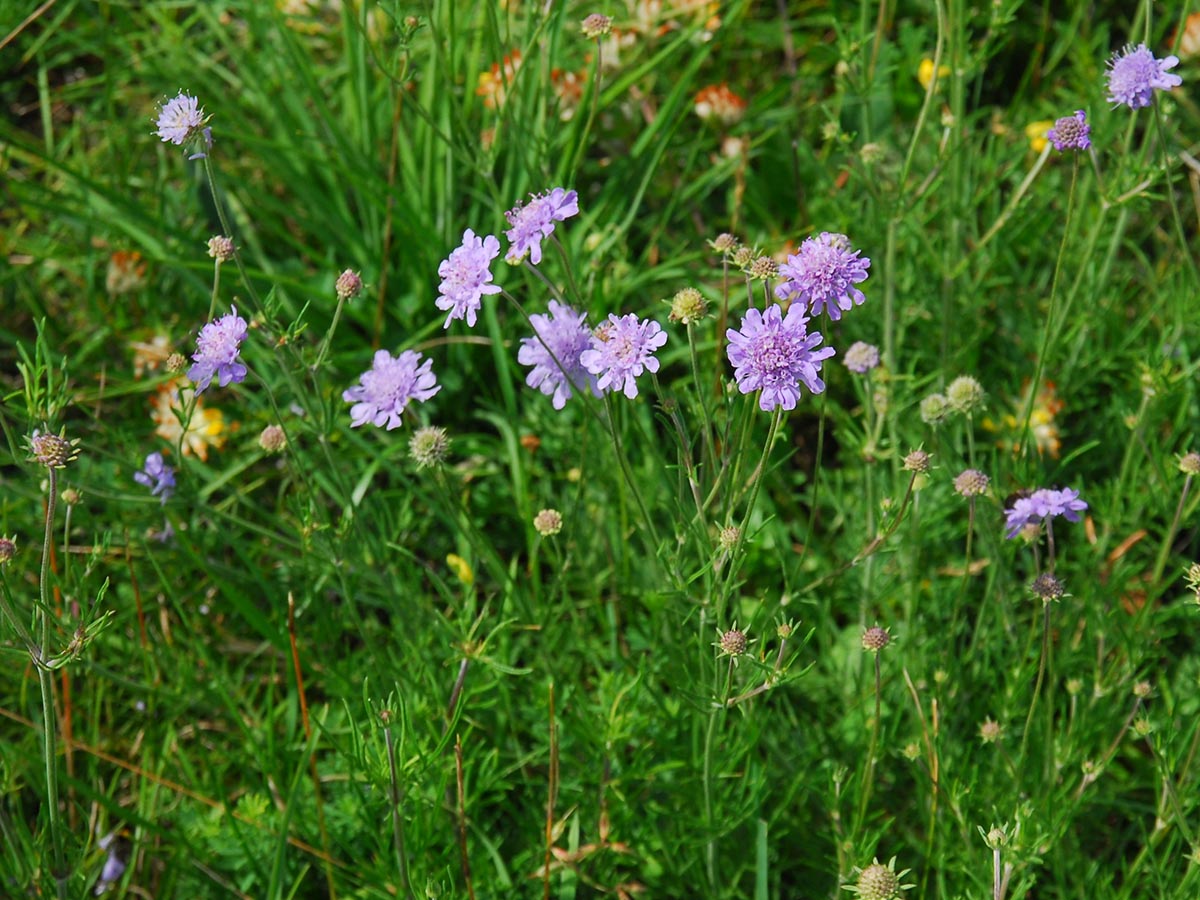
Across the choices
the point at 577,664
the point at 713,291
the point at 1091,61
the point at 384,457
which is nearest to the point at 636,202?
the point at 713,291

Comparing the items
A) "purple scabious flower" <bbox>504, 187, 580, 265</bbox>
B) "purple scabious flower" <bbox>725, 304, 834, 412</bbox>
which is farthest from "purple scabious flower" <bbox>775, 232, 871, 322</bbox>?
"purple scabious flower" <bbox>504, 187, 580, 265</bbox>

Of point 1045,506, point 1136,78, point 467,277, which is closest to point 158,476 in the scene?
point 467,277

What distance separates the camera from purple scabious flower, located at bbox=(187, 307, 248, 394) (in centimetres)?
174

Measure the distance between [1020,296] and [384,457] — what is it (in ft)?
5.06

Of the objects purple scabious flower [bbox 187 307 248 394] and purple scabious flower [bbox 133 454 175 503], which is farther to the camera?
purple scabious flower [bbox 133 454 175 503]

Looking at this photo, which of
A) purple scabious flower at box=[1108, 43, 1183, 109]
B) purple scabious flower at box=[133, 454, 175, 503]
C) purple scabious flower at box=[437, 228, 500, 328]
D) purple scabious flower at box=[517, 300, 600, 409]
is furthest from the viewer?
purple scabious flower at box=[133, 454, 175, 503]

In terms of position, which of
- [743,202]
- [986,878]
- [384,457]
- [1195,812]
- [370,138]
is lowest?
[1195,812]

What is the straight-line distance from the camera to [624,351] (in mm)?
1551

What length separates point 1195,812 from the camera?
2260mm

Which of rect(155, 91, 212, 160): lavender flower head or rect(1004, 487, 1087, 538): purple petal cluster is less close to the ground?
rect(155, 91, 212, 160): lavender flower head

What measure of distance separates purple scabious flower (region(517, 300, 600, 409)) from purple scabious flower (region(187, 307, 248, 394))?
1.35 feet

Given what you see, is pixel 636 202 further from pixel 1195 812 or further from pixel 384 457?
pixel 1195 812

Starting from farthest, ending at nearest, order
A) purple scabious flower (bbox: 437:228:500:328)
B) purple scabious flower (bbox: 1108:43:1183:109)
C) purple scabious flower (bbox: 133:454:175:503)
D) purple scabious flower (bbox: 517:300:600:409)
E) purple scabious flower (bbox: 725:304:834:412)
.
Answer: purple scabious flower (bbox: 133:454:175:503) < purple scabious flower (bbox: 1108:43:1183:109) < purple scabious flower (bbox: 517:300:600:409) < purple scabious flower (bbox: 437:228:500:328) < purple scabious flower (bbox: 725:304:834:412)

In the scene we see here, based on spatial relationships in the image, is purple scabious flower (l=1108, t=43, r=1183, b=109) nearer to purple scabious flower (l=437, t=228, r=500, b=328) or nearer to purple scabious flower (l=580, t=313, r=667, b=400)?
purple scabious flower (l=580, t=313, r=667, b=400)
